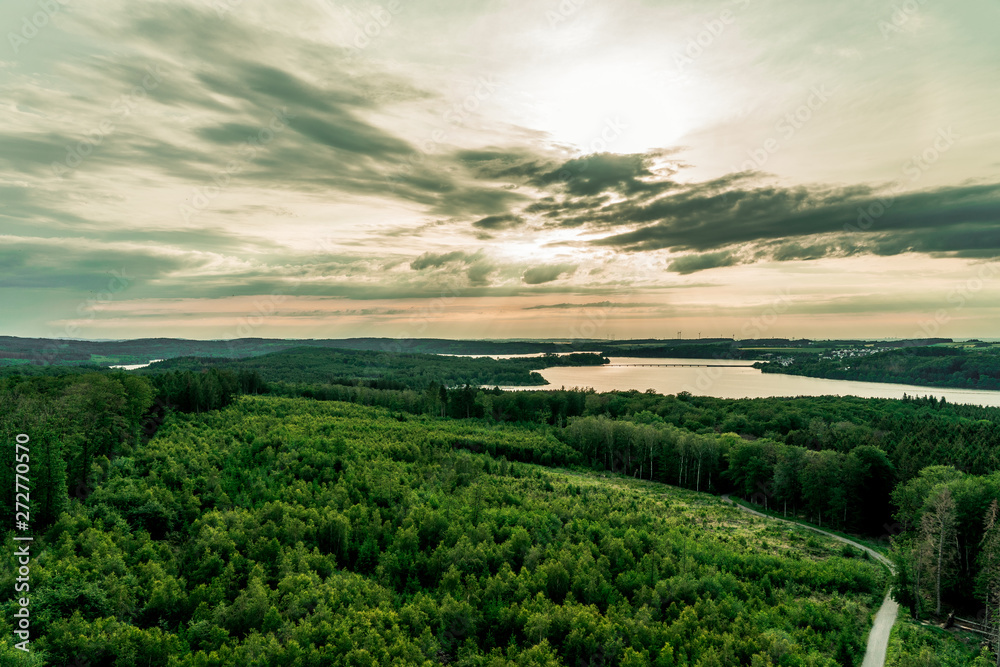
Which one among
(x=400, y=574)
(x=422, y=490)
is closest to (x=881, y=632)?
(x=400, y=574)

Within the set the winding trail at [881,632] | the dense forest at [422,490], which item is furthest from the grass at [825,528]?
the winding trail at [881,632]

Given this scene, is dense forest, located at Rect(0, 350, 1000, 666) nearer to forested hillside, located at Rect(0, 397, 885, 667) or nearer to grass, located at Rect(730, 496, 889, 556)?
forested hillside, located at Rect(0, 397, 885, 667)

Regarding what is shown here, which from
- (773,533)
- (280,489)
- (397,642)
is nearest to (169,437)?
(280,489)

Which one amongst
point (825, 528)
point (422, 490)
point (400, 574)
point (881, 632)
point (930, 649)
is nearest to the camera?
point (930, 649)

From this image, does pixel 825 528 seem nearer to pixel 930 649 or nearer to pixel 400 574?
pixel 930 649

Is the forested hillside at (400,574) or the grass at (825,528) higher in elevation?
the forested hillside at (400,574)

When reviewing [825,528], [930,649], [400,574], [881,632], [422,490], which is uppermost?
[422,490]

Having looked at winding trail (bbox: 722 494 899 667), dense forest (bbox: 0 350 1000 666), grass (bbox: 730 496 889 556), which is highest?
dense forest (bbox: 0 350 1000 666)

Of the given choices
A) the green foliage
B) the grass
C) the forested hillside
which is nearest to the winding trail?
the green foliage

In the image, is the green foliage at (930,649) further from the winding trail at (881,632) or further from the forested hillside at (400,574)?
the forested hillside at (400,574)
